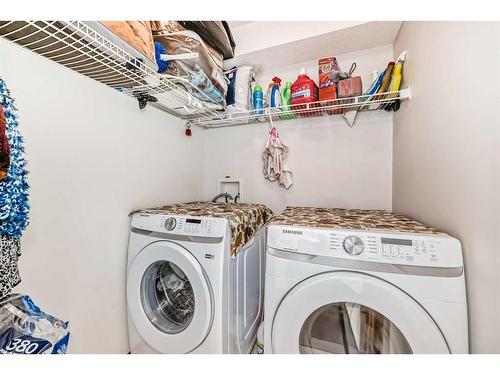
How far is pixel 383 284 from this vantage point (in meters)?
0.65

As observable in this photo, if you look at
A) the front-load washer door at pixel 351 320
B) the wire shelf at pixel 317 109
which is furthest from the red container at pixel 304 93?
the front-load washer door at pixel 351 320

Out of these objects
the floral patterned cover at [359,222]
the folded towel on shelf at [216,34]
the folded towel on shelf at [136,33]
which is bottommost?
the floral patterned cover at [359,222]

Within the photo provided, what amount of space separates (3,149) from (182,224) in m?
0.66

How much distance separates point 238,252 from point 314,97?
115 cm

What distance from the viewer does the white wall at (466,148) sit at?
0.53m

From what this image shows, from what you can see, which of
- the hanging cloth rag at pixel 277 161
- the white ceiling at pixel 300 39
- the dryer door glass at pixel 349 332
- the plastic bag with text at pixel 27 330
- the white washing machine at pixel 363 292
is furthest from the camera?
the hanging cloth rag at pixel 277 161

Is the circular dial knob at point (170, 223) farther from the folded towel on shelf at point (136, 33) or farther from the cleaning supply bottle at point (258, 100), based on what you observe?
the cleaning supply bottle at point (258, 100)

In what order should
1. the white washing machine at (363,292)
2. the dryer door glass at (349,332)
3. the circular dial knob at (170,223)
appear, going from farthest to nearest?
the circular dial knob at (170,223) → the dryer door glass at (349,332) → the white washing machine at (363,292)

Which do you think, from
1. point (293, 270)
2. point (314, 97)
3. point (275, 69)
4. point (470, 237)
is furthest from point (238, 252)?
point (275, 69)

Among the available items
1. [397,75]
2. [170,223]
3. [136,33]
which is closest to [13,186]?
[170,223]

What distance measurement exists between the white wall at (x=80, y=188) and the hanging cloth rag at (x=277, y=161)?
90cm

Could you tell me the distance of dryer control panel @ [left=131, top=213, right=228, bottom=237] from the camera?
961mm

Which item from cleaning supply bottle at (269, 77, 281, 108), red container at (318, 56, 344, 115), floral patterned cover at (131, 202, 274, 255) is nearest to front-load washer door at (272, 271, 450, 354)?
floral patterned cover at (131, 202, 274, 255)
